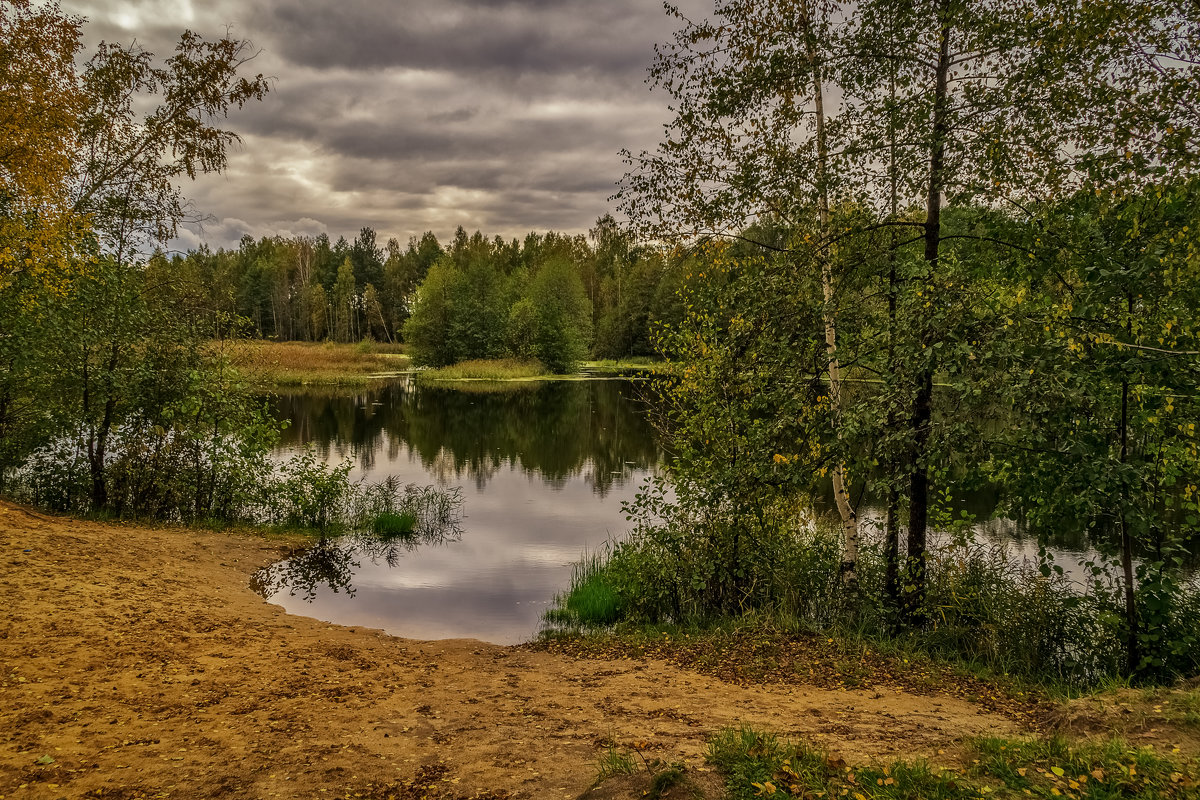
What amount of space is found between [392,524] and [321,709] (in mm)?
10518

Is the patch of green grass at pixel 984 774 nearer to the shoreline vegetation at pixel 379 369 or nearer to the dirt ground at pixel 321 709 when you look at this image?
the dirt ground at pixel 321 709

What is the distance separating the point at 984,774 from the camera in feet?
13.8

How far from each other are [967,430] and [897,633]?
10.4 feet

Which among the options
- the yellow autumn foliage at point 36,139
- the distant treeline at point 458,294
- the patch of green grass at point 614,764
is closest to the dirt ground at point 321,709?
the patch of green grass at point 614,764

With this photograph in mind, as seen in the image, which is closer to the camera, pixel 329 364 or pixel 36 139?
pixel 36 139

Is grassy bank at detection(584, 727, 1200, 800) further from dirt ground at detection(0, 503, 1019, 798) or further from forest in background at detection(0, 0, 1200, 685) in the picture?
forest in background at detection(0, 0, 1200, 685)

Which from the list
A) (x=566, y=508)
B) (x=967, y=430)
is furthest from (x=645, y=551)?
(x=566, y=508)

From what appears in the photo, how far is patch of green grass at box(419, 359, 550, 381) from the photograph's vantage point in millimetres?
59188

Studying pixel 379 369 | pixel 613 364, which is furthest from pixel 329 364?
pixel 613 364

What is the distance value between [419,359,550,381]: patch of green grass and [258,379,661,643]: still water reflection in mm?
15150

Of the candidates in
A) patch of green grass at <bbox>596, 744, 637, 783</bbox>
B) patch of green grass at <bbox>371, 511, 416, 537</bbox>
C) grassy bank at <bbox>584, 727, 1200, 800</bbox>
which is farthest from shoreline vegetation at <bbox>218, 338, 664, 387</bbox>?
grassy bank at <bbox>584, 727, 1200, 800</bbox>

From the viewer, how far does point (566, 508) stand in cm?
1872

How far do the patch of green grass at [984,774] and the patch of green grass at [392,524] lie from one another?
13.1 metres

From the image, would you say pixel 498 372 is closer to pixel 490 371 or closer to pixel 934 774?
pixel 490 371
